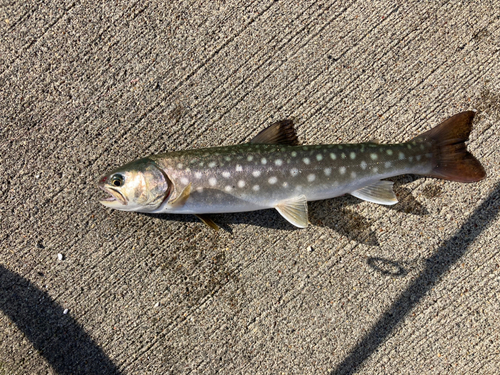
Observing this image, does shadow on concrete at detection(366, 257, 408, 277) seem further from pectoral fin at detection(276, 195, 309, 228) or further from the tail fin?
the tail fin

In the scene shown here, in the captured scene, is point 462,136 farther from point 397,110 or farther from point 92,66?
point 92,66

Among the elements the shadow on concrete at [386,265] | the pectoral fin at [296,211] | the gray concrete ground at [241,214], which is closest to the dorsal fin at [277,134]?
the gray concrete ground at [241,214]

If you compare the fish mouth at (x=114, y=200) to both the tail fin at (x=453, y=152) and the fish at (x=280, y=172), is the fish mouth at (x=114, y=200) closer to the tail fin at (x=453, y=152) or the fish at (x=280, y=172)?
the fish at (x=280, y=172)

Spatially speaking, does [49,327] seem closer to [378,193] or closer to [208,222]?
[208,222]

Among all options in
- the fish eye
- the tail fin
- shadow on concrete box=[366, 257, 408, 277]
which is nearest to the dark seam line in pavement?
shadow on concrete box=[366, 257, 408, 277]

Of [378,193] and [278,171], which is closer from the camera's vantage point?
[278,171]

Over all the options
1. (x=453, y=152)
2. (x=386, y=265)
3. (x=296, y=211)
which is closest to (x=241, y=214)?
(x=296, y=211)
